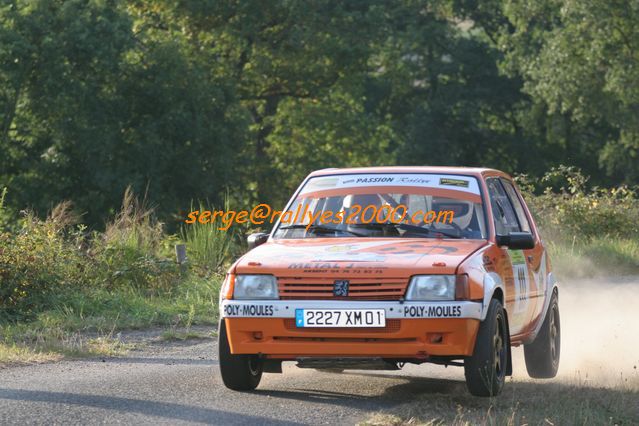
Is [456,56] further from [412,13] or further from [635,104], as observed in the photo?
[635,104]

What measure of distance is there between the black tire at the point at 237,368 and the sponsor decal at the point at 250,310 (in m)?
0.15

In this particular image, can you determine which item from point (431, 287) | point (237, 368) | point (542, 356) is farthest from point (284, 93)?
point (431, 287)

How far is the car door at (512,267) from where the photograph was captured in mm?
9344

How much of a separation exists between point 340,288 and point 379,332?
0.36 m

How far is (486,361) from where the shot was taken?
8391 millimetres

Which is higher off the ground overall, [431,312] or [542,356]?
[431,312]

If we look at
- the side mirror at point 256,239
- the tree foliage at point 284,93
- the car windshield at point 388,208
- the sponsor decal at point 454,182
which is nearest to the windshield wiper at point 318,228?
the car windshield at point 388,208

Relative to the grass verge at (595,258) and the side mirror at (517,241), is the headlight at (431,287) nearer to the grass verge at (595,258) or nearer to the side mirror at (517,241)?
the side mirror at (517,241)

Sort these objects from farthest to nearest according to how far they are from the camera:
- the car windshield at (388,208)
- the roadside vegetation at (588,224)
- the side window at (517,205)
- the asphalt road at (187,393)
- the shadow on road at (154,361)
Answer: the roadside vegetation at (588,224) → the shadow on road at (154,361) → the side window at (517,205) → the car windshield at (388,208) → the asphalt road at (187,393)

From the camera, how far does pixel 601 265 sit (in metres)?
22.7

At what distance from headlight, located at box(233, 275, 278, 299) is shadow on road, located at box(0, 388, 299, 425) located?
78 cm

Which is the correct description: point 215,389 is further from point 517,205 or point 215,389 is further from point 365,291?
point 517,205

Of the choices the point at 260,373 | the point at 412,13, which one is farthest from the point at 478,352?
the point at 412,13

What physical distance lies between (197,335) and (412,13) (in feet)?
168
